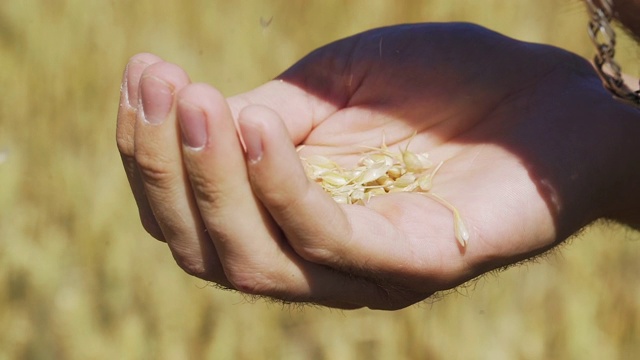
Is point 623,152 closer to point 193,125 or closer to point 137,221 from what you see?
point 193,125

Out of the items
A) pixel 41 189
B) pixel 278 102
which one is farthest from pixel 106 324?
pixel 278 102

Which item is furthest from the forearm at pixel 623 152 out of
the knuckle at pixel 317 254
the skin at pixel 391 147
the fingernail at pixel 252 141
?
the fingernail at pixel 252 141

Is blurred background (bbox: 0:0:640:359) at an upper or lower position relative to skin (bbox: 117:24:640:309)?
lower

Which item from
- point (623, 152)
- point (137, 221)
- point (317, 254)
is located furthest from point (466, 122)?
point (137, 221)

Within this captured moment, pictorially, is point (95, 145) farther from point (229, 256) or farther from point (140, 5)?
point (229, 256)

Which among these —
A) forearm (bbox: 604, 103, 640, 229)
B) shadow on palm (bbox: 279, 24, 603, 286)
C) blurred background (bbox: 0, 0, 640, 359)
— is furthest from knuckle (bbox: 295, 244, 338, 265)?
blurred background (bbox: 0, 0, 640, 359)

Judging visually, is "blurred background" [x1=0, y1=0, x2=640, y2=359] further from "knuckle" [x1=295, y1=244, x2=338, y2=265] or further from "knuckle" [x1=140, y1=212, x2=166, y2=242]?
"knuckle" [x1=295, y1=244, x2=338, y2=265]
